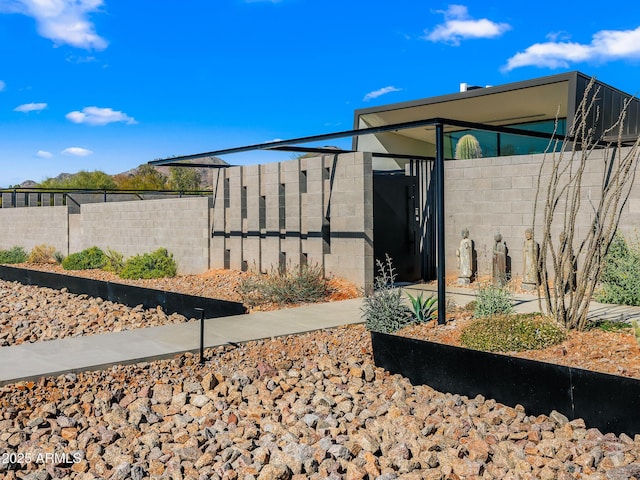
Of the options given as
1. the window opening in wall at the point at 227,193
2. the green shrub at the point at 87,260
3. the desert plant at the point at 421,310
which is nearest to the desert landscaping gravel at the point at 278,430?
the desert plant at the point at 421,310

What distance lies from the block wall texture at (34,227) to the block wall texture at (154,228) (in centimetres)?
138

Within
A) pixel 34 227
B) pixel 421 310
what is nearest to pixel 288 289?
pixel 421 310

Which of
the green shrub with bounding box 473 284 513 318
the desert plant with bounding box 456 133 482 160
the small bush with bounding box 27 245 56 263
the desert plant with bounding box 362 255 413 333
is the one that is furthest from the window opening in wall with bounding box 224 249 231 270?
the small bush with bounding box 27 245 56 263

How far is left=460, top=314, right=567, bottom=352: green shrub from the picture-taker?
21.8 feet

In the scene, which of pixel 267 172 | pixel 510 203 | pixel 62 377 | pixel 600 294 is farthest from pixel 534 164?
pixel 62 377

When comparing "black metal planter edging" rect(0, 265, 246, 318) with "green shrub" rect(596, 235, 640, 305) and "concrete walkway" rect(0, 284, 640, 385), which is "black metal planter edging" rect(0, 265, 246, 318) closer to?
"concrete walkway" rect(0, 284, 640, 385)

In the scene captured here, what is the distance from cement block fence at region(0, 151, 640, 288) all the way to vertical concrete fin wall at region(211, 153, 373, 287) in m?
0.02

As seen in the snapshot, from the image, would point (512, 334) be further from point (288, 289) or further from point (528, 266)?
point (528, 266)

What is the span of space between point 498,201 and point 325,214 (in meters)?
3.43

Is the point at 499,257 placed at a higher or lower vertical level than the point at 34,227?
lower

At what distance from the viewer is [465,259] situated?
13.3 metres

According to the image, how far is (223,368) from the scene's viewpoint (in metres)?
7.30

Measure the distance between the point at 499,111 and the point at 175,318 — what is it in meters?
12.1

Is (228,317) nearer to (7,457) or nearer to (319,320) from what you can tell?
(319,320)
